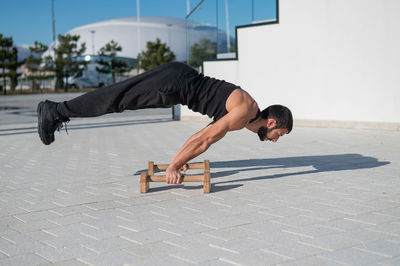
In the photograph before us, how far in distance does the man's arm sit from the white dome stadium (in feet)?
283

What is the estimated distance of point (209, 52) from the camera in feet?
39.2

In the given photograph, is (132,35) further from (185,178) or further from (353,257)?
(353,257)

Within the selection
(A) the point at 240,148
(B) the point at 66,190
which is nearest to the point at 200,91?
(B) the point at 66,190

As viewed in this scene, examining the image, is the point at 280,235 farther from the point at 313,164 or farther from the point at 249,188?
the point at 313,164

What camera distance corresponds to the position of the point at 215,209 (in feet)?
12.6

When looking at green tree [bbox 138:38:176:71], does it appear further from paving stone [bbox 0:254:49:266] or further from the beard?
paving stone [bbox 0:254:49:266]

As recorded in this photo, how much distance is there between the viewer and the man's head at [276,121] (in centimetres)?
432

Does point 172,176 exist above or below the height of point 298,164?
above

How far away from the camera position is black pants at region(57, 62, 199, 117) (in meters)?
4.35

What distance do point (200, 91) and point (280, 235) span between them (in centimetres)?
177

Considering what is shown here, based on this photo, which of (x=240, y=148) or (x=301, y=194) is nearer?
(x=301, y=194)

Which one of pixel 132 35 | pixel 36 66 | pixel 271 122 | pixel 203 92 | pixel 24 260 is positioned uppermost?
pixel 132 35

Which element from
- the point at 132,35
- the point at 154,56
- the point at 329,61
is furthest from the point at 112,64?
the point at 329,61

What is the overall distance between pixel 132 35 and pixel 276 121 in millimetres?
90860
